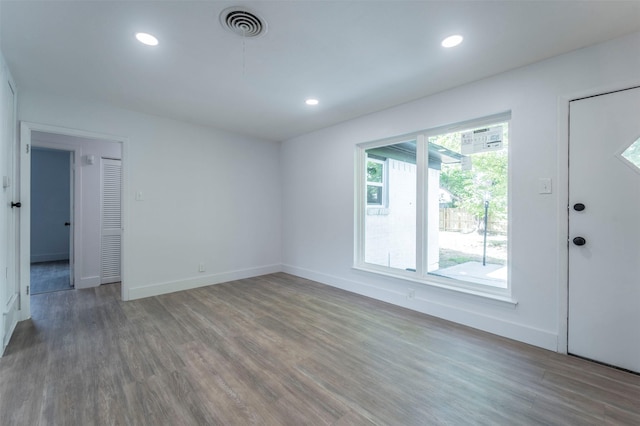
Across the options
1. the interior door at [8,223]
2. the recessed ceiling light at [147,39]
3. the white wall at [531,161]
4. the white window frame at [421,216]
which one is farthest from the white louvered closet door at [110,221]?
the white wall at [531,161]

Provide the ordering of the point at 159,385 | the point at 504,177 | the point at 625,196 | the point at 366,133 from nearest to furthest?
the point at 159,385, the point at 625,196, the point at 504,177, the point at 366,133

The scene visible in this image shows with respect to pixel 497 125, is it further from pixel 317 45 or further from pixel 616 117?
pixel 317 45

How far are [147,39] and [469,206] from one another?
3.37 metres

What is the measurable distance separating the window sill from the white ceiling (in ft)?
7.04

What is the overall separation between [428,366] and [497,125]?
7.81ft

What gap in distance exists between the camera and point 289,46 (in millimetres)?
2211

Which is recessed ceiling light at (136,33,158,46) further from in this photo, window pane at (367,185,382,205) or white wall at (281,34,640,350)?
window pane at (367,185,382,205)

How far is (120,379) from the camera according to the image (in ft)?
6.44

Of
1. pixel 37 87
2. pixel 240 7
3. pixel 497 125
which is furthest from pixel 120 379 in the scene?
pixel 497 125

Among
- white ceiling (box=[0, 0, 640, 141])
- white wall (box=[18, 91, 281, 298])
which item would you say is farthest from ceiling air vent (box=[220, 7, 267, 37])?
white wall (box=[18, 91, 281, 298])

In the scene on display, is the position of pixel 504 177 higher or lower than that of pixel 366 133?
lower

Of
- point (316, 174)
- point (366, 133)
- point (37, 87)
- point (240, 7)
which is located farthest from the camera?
point (316, 174)

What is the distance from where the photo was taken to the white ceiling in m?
1.80

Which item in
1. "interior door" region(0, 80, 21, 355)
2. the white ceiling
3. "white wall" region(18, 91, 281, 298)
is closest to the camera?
the white ceiling
